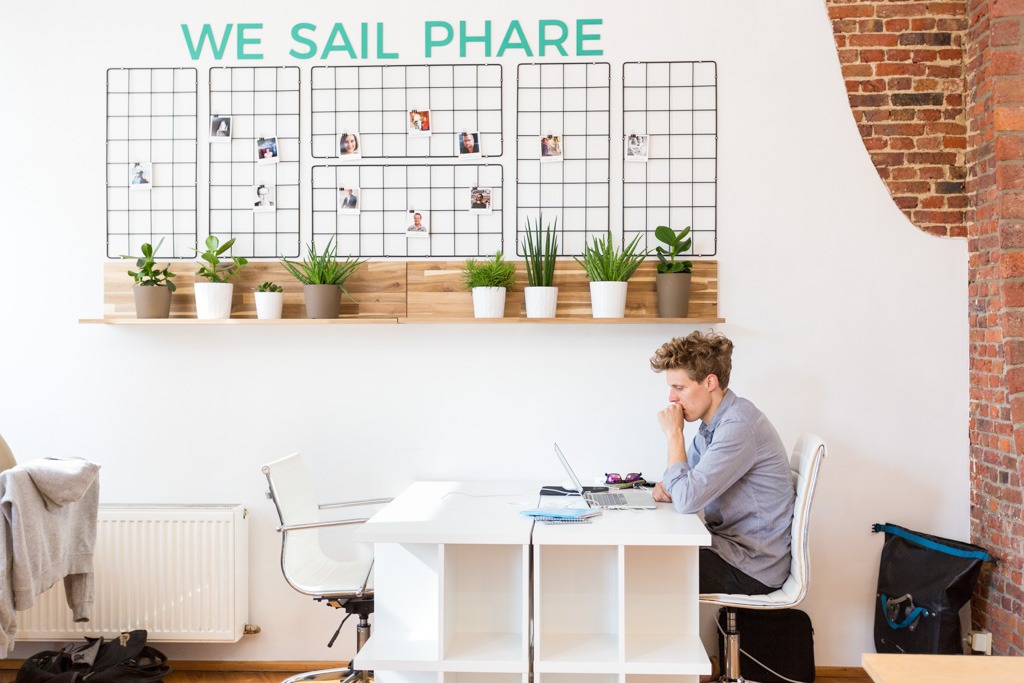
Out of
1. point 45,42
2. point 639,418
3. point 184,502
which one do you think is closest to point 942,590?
point 639,418

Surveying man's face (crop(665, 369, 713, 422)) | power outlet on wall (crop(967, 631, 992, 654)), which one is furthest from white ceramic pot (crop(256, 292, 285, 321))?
power outlet on wall (crop(967, 631, 992, 654))

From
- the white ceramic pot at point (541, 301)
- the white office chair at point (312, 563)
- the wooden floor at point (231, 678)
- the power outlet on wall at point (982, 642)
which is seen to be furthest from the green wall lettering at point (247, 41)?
the power outlet on wall at point (982, 642)

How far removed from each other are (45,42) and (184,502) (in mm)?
1926

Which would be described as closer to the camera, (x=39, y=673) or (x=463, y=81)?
(x=39, y=673)

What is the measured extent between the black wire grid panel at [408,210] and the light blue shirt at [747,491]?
3.93ft

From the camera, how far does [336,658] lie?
11.4 ft

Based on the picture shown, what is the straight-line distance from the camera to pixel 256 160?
3445mm

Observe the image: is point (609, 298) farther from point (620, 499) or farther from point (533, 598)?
point (533, 598)

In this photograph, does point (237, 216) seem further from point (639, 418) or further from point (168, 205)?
point (639, 418)

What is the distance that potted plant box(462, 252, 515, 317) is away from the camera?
127 inches

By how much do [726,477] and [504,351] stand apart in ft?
3.54

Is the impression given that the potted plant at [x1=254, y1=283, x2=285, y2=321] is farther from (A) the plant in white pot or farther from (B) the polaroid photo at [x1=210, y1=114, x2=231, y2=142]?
(B) the polaroid photo at [x1=210, y1=114, x2=231, y2=142]

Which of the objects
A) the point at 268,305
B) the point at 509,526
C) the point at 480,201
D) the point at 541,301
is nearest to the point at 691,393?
the point at 541,301

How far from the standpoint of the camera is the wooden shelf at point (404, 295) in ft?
10.9
